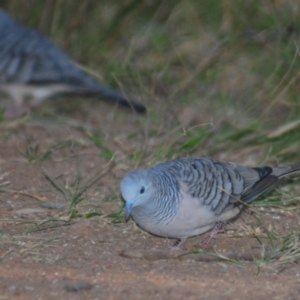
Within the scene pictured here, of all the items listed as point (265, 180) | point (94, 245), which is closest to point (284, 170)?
point (265, 180)

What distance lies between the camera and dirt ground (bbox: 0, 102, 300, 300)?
13.0 feet

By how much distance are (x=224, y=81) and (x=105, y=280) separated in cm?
414

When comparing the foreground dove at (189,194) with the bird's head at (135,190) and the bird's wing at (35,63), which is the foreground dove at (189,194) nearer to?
the bird's head at (135,190)

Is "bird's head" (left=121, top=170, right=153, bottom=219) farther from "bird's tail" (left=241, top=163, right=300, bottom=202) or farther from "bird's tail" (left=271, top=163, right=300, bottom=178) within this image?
"bird's tail" (left=271, top=163, right=300, bottom=178)

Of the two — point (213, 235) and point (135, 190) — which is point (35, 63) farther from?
point (135, 190)

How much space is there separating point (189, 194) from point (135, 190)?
0.40m

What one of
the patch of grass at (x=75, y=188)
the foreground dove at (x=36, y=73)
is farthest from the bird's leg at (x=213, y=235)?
the foreground dove at (x=36, y=73)

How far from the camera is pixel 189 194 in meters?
4.63

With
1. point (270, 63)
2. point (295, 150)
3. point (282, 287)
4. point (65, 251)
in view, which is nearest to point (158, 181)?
point (65, 251)

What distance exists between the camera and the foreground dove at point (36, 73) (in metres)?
7.43

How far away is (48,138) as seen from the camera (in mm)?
6691

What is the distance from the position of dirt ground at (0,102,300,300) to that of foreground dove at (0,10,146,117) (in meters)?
1.01

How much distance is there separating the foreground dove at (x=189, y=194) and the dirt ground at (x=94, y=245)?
174 millimetres

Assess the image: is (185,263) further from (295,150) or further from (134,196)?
(295,150)
